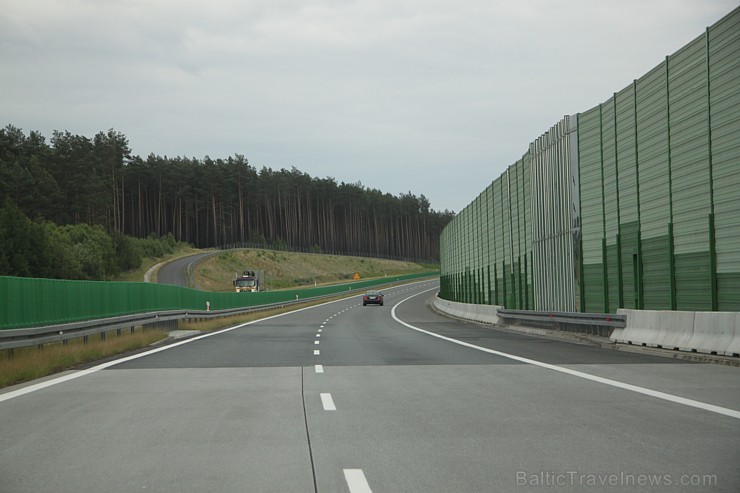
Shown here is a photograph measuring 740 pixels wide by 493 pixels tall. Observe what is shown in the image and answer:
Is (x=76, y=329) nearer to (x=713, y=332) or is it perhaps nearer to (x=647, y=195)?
(x=713, y=332)

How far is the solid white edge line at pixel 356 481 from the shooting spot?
21.1 ft

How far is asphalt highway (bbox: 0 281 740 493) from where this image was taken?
6.79 m

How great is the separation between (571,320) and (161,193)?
133 meters

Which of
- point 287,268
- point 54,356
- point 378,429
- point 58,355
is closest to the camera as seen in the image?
point 378,429

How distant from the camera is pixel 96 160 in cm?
12012

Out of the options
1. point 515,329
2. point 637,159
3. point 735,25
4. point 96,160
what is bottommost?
point 515,329

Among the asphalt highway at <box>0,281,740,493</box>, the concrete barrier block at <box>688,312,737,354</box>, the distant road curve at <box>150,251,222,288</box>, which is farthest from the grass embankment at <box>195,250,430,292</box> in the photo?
the asphalt highway at <box>0,281,740,493</box>

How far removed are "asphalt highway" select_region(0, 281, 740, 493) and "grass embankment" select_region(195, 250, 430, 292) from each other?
9399 cm

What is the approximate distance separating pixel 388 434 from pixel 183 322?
31565mm

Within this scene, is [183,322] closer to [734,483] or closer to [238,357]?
[238,357]

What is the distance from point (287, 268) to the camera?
→ 15062cm

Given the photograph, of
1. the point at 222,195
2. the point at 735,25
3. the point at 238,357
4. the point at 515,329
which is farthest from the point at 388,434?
the point at 222,195

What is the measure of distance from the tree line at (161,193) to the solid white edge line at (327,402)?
98.7 m

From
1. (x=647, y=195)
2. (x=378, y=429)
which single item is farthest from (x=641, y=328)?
(x=378, y=429)
